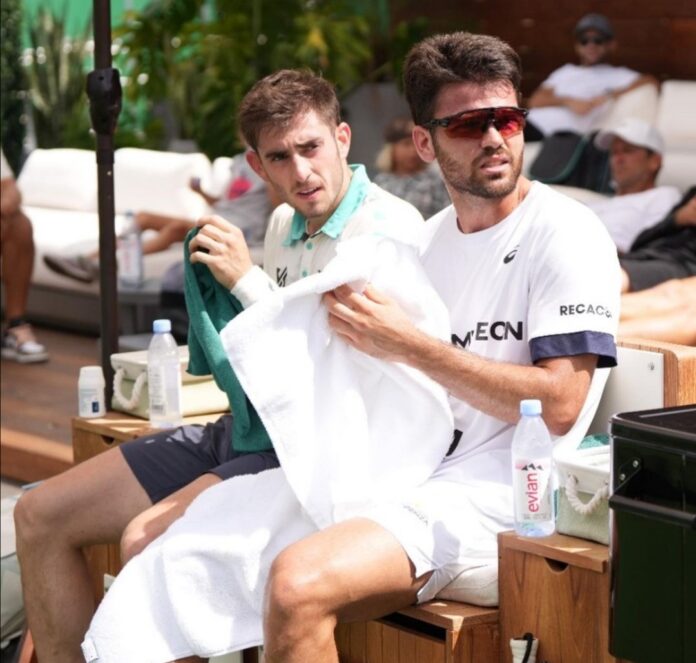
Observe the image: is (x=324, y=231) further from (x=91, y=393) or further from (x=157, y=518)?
(x=91, y=393)

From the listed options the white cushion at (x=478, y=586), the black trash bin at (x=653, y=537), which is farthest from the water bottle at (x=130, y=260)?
the black trash bin at (x=653, y=537)

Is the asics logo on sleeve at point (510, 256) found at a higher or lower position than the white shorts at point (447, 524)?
higher

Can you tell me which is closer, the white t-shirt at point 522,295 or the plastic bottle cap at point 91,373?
the white t-shirt at point 522,295

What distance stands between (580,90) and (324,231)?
4.62 m

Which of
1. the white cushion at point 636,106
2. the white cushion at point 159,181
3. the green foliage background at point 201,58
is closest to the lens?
the white cushion at point 636,106

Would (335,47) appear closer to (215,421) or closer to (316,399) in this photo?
(215,421)

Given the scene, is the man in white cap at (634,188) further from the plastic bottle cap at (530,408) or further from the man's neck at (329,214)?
the plastic bottle cap at (530,408)

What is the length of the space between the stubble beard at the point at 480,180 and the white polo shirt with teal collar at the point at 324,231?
0.17 m

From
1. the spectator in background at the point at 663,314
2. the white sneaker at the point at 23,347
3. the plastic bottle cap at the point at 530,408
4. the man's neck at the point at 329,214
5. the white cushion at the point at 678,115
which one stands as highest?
the white cushion at the point at 678,115

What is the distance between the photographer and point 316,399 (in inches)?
107

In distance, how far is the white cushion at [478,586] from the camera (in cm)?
260

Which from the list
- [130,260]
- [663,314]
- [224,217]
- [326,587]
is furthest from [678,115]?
[326,587]

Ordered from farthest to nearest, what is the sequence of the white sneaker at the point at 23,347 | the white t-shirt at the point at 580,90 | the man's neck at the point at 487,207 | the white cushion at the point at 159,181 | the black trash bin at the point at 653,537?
the white cushion at the point at 159,181
the white t-shirt at the point at 580,90
the white sneaker at the point at 23,347
the man's neck at the point at 487,207
the black trash bin at the point at 653,537

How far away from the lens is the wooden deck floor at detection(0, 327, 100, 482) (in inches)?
189
